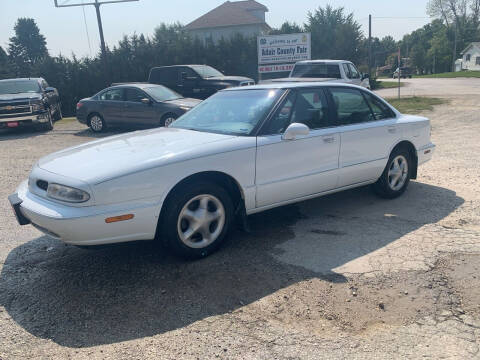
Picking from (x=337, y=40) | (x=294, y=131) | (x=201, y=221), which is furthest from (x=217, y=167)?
(x=337, y=40)

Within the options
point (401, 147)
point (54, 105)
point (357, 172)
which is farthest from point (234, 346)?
point (54, 105)

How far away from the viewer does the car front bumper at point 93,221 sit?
3.37 metres

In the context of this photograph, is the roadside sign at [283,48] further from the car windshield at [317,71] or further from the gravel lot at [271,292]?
the gravel lot at [271,292]

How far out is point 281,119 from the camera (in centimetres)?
451

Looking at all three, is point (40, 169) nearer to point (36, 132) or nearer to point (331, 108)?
point (331, 108)

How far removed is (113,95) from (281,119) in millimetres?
10285

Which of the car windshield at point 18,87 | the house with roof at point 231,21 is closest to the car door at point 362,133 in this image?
the car windshield at point 18,87

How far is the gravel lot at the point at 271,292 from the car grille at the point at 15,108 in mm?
9629

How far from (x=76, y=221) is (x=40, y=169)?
93 centimetres

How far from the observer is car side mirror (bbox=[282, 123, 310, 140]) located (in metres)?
4.30

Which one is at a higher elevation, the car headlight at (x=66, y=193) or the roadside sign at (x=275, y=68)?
the roadside sign at (x=275, y=68)

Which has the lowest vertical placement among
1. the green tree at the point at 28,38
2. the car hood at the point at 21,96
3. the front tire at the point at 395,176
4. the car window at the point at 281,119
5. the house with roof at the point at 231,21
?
the front tire at the point at 395,176

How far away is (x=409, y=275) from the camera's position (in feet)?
11.9

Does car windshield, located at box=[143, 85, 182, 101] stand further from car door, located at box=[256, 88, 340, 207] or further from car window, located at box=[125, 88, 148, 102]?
car door, located at box=[256, 88, 340, 207]
